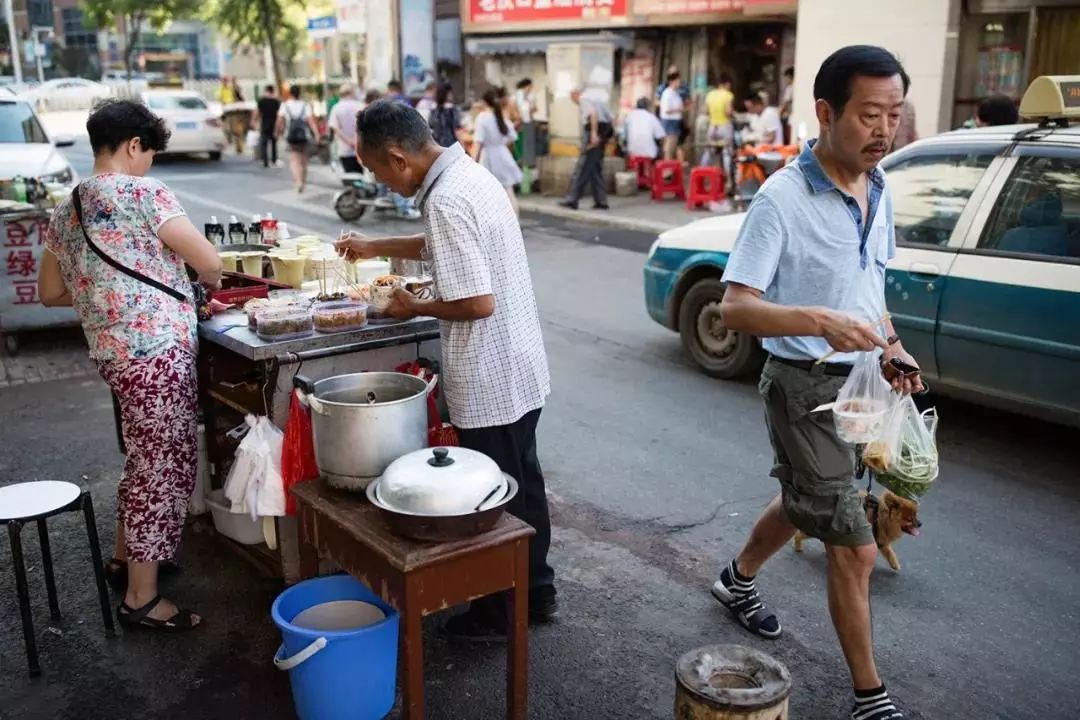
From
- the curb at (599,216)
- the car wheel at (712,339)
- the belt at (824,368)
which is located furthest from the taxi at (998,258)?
the curb at (599,216)

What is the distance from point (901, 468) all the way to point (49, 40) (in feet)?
235

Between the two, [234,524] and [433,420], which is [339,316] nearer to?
[433,420]

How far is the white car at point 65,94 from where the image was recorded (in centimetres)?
4009

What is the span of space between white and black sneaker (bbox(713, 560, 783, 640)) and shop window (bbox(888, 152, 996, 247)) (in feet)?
9.22

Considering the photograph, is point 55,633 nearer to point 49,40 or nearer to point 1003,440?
point 1003,440

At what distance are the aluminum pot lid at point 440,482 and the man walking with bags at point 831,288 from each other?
2.86 ft

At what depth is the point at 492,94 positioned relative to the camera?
14.2 m

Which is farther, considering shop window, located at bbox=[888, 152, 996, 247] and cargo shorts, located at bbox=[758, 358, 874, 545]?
shop window, located at bbox=[888, 152, 996, 247]

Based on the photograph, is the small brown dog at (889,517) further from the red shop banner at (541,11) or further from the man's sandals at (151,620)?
the red shop banner at (541,11)

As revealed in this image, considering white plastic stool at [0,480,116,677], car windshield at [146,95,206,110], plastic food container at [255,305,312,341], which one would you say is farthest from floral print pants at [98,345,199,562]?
car windshield at [146,95,206,110]

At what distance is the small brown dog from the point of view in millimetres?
3992

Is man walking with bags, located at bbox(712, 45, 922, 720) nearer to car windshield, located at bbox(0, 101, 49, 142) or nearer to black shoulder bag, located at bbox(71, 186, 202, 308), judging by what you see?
black shoulder bag, located at bbox(71, 186, 202, 308)

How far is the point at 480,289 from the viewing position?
3230 mm

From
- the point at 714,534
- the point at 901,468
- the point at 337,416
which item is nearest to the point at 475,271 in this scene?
the point at 337,416
